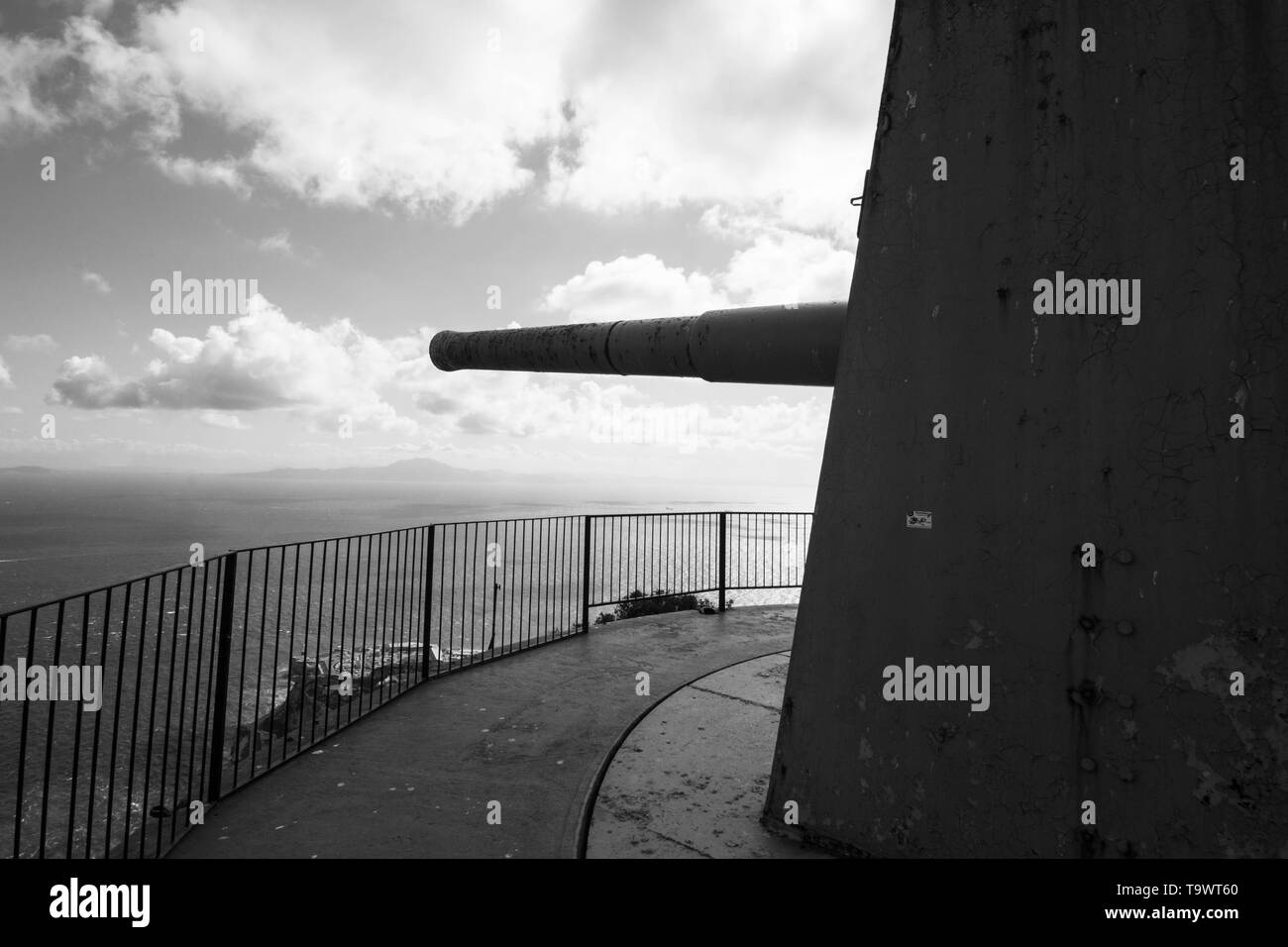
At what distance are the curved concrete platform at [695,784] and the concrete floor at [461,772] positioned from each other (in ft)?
0.58

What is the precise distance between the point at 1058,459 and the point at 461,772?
3.45 m

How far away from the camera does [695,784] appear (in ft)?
11.1

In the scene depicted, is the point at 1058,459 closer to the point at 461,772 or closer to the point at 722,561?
the point at 461,772

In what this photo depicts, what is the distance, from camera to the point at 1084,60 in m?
2.37

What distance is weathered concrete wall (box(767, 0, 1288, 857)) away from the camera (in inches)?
81.7

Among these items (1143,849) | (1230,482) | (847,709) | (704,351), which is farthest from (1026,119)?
(1143,849)

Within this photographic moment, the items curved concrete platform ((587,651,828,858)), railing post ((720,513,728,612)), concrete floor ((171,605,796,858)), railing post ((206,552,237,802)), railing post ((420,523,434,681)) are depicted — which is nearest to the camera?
curved concrete platform ((587,651,828,858))

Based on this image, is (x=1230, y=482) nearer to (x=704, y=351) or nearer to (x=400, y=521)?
(x=704, y=351)

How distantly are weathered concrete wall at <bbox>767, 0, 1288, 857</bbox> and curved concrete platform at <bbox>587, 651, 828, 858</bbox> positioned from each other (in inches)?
12.5

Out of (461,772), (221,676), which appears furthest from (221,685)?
(461,772)

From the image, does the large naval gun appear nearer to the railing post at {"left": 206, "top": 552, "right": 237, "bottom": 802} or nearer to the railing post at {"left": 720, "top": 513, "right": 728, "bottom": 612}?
the railing post at {"left": 206, "top": 552, "right": 237, "bottom": 802}

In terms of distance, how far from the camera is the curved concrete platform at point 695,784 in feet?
9.21

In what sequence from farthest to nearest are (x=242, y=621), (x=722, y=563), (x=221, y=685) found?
(x=242, y=621) → (x=722, y=563) → (x=221, y=685)

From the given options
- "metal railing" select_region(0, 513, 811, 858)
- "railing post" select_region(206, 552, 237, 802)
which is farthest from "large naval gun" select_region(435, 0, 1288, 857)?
"railing post" select_region(206, 552, 237, 802)
